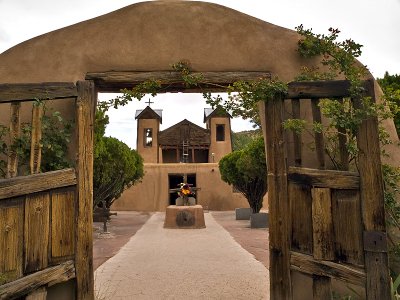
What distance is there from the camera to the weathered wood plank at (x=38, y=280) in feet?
11.2

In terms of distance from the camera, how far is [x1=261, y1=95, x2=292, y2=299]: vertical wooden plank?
4.00 m

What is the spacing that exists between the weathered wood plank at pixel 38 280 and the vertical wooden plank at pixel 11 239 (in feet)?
0.33

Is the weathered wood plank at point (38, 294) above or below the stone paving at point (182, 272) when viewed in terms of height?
above

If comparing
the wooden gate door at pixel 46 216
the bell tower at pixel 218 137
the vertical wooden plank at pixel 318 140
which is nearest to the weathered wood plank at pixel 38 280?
the wooden gate door at pixel 46 216

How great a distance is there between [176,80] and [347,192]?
2411 mm

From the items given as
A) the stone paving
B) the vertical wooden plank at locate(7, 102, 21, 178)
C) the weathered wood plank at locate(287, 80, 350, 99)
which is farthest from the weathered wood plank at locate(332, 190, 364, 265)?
the vertical wooden plank at locate(7, 102, 21, 178)

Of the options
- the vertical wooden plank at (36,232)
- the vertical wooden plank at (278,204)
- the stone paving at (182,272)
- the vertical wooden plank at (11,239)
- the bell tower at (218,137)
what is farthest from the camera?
the bell tower at (218,137)

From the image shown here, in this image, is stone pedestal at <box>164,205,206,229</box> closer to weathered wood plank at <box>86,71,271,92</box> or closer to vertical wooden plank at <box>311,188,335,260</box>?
weathered wood plank at <box>86,71,271,92</box>

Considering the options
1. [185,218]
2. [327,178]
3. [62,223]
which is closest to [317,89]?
[327,178]

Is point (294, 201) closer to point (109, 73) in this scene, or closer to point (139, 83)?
point (139, 83)

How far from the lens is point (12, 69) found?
15.3 feet

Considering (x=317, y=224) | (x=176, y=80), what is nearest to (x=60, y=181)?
(x=176, y=80)

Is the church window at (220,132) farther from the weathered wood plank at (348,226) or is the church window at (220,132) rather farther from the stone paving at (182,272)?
the weathered wood plank at (348,226)

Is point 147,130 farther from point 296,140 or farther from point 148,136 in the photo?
point 296,140
